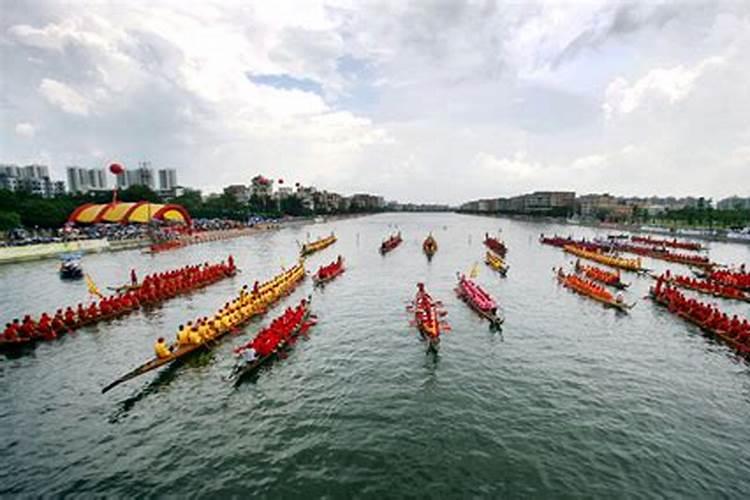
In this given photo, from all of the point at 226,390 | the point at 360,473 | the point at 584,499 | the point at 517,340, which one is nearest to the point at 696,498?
the point at 584,499

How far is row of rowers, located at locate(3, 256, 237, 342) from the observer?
22.9 metres

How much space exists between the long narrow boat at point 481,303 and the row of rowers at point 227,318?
15.6m

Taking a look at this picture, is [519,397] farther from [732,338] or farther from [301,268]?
[301,268]

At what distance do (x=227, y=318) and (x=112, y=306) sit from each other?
10.2 metres

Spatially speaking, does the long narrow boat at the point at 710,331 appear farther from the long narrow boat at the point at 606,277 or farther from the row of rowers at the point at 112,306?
the row of rowers at the point at 112,306

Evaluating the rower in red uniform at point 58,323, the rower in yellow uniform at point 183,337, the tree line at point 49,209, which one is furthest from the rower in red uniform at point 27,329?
the tree line at point 49,209

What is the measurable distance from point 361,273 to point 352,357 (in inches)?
1110

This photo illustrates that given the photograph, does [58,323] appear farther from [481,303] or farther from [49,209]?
[49,209]

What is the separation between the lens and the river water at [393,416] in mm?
12656

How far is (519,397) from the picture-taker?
1797 centimetres

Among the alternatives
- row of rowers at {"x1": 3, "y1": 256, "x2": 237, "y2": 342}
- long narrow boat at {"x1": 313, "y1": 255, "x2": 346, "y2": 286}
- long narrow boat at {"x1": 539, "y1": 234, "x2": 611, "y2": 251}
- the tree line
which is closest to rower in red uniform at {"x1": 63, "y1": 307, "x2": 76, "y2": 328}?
row of rowers at {"x1": 3, "y1": 256, "x2": 237, "y2": 342}


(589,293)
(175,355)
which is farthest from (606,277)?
(175,355)

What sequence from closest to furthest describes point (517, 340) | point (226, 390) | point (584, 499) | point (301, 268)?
point (584, 499) < point (226, 390) < point (517, 340) < point (301, 268)

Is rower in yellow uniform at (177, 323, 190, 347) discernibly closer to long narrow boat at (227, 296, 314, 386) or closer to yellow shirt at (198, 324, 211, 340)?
yellow shirt at (198, 324, 211, 340)
